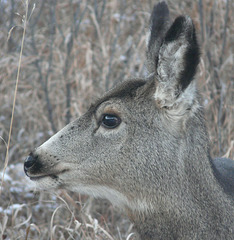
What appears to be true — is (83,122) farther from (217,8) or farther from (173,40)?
(217,8)

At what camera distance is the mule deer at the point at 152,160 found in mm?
3164

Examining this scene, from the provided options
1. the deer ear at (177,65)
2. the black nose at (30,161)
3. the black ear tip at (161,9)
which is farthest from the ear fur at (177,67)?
the black nose at (30,161)

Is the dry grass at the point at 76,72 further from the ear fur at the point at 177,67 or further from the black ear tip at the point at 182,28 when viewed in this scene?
the black ear tip at the point at 182,28

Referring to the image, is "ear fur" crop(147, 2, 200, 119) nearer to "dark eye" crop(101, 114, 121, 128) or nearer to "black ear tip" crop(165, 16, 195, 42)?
"black ear tip" crop(165, 16, 195, 42)

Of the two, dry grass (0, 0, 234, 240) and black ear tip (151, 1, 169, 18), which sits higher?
black ear tip (151, 1, 169, 18)

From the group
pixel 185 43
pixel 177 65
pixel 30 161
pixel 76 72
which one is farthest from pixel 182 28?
pixel 76 72

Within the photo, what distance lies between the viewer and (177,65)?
10.1ft

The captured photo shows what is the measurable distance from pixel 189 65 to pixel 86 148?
78cm

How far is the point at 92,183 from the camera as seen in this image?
3.27 metres

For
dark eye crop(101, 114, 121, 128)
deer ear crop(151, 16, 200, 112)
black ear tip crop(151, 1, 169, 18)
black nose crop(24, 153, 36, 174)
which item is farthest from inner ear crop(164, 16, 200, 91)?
black nose crop(24, 153, 36, 174)

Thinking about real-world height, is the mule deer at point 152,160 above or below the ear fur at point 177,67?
below

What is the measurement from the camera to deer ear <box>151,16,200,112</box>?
295 cm

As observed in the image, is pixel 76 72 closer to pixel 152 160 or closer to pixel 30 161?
pixel 30 161

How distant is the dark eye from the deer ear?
27 centimetres
